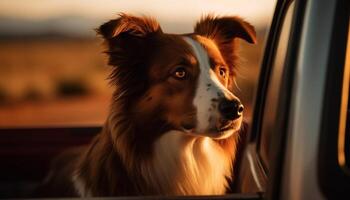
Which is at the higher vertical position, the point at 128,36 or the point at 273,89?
the point at 128,36

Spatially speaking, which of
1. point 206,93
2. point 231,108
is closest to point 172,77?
point 206,93

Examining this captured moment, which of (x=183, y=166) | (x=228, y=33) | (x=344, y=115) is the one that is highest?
(x=228, y=33)

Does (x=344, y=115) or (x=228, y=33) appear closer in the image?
(x=344, y=115)

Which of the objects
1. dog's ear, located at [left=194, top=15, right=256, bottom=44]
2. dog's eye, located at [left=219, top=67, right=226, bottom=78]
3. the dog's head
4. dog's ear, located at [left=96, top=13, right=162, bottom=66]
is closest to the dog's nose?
the dog's head

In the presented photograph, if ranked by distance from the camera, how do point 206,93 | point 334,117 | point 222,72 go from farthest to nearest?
point 222,72 < point 206,93 < point 334,117

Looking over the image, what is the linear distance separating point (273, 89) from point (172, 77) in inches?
16.2

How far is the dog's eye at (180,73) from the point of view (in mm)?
2426

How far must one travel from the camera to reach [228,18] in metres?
2.50

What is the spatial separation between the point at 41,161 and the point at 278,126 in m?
1.18

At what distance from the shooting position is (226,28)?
253 centimetres

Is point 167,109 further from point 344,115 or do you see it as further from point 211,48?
point 344,115

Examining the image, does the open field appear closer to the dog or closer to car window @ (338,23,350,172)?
the dog

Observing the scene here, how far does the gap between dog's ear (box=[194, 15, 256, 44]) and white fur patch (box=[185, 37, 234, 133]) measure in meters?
0.08

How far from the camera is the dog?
2.42 metres
